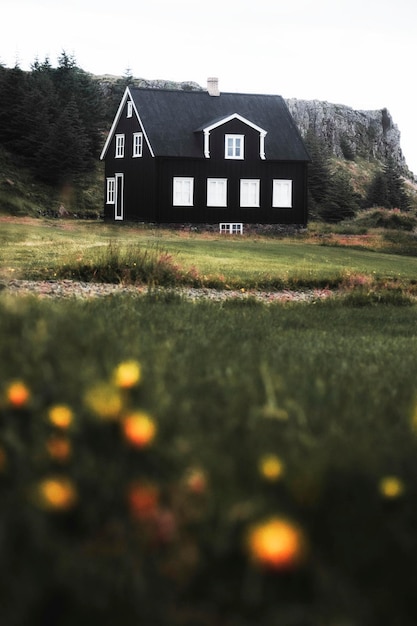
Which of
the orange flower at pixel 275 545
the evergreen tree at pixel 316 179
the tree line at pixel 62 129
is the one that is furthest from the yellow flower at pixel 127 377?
the evergreen tree at pixel 316 179

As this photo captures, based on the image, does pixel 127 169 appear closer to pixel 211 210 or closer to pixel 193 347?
pixel 211 210

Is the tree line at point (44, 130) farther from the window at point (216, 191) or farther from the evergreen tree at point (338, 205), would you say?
the evergreen tree at point (338, 205)

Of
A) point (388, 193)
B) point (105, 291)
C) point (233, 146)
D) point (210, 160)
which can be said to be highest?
point (233, 146)

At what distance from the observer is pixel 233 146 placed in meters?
39.5

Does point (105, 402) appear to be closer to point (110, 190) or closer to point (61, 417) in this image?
point (61, 417)

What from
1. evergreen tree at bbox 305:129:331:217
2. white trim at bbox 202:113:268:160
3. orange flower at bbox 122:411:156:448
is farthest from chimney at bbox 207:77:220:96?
orange flower at bbox 122:411:156:448

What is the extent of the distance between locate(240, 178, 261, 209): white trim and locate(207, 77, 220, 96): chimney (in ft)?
16.4

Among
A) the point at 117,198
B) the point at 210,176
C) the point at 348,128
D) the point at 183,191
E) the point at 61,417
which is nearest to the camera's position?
the point at 61,417

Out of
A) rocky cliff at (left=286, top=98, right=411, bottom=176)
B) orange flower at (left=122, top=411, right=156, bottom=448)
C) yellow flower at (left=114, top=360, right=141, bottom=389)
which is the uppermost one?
rocky cliff at (left=286, top=98, right=411, bottom=176)

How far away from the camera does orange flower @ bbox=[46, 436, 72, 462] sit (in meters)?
2.28

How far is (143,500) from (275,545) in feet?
1.30

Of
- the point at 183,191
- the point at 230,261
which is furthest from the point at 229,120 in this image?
the point at 230,261

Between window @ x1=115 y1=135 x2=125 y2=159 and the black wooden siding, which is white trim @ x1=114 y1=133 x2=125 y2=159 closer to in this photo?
window @ x1=115 y1=135 x2=125 y2=159

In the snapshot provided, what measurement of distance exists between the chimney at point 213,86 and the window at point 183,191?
5.40 metres
